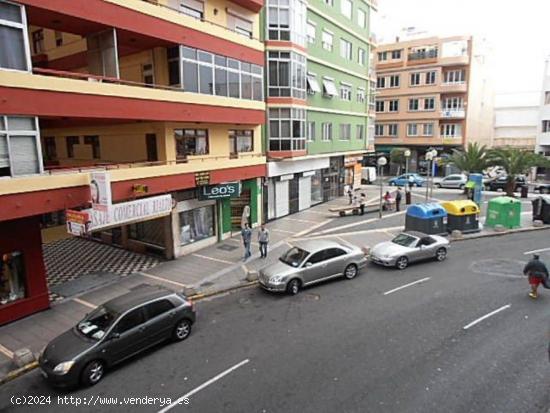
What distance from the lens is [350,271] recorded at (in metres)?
14.9

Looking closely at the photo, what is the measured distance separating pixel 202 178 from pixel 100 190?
5994 mm

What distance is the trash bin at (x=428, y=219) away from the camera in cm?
1994

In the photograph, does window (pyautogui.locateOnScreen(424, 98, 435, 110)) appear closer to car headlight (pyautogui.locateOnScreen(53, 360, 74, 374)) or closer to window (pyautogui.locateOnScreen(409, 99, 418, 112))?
window (pyautogui.locateOnScreen(409, 99, 418, 112))

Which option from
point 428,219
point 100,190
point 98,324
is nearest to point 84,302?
point 100,190

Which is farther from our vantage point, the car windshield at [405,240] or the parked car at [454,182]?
the parked car at [454,182]

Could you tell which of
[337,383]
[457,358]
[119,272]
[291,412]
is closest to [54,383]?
[291,412]

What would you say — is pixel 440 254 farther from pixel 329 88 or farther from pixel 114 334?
pixel 329 88

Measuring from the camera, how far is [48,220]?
2272 centimetres

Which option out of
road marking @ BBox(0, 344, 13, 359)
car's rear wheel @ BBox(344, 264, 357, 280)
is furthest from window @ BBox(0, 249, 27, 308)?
car's rear wheel @ BBox(344, 264, 357, 280)

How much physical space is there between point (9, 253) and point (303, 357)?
370 inches

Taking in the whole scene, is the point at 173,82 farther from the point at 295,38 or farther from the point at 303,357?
the point at 303,357

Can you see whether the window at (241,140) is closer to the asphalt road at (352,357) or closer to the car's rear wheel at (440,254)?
the asphalt road at (352,357)

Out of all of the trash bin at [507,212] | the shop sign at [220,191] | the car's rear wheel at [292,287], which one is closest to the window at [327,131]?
the shop sign at [220,191]

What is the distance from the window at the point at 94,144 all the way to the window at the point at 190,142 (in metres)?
5.50
